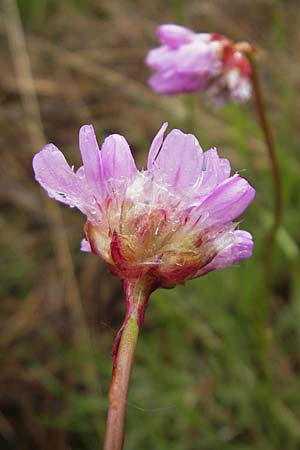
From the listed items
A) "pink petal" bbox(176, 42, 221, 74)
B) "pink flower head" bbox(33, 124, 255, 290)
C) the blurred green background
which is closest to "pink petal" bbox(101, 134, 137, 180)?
"pink flower head" bbox(33, 124, 255, 290)

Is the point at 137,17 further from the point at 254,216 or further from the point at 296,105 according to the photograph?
the point at 254,216

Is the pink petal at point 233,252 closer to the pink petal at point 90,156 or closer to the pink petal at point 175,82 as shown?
the pink petal at point 90,156

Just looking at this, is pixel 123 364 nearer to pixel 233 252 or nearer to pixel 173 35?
pixel 233 252

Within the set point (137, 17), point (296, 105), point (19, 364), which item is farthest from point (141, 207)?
point (137, 17)

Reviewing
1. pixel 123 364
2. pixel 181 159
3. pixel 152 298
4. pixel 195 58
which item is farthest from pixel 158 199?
pixel 152 298

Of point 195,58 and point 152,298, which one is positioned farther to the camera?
point 152,298

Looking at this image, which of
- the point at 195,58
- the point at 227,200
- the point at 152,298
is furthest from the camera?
the point at 152,298

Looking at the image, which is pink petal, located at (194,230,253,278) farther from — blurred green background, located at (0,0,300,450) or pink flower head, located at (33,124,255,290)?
blurred green background, located at (0,0,300,450)
